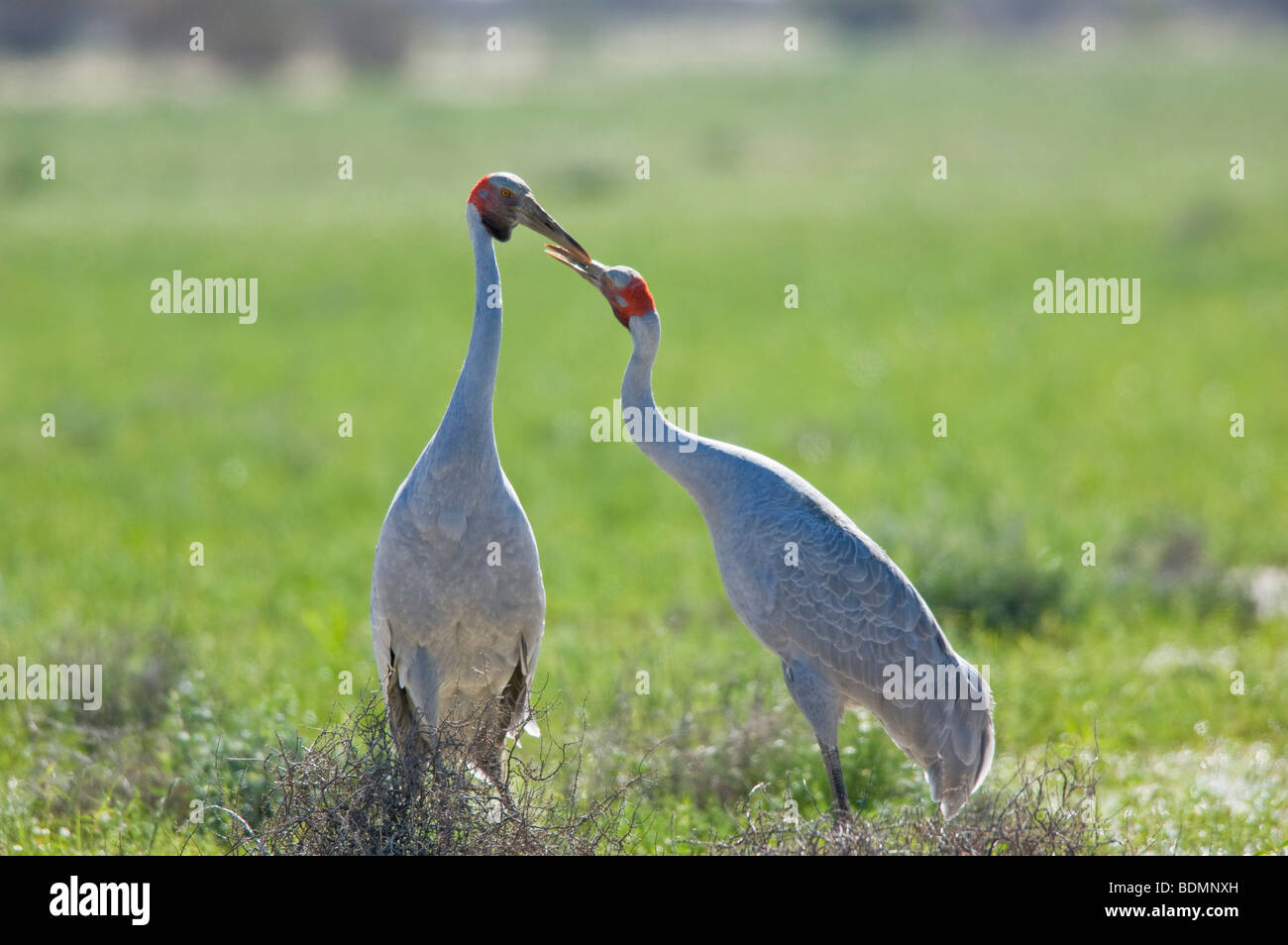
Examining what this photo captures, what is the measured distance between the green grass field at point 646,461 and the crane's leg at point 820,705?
0.77m

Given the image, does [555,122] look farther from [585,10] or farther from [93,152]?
[585,10]

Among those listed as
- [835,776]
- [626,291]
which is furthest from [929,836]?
[626,291]

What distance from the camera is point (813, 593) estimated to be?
4.71 meters

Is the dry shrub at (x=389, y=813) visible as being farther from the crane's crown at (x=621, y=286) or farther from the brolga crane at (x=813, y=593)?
the crane's crown at (x=621, y=286)

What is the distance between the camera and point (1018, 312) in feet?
60.4

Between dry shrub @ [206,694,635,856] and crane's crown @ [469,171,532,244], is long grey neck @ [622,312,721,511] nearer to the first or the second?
crane's crown @ [469,171,532,244]

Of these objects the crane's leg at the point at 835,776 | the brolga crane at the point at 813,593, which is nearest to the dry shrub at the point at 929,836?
the crane's leg at the point at 835,776

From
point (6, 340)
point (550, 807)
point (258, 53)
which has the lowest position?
point (550, 807)

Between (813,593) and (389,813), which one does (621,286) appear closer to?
(813,593)

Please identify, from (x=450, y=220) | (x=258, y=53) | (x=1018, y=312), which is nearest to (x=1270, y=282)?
(x=1018, y=312)

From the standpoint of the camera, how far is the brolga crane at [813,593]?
15.4ft

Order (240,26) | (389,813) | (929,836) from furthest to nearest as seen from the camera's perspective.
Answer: (240,26), (929,836), (389,813)

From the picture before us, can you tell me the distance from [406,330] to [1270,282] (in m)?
11.8

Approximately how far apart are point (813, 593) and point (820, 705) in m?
0.40
